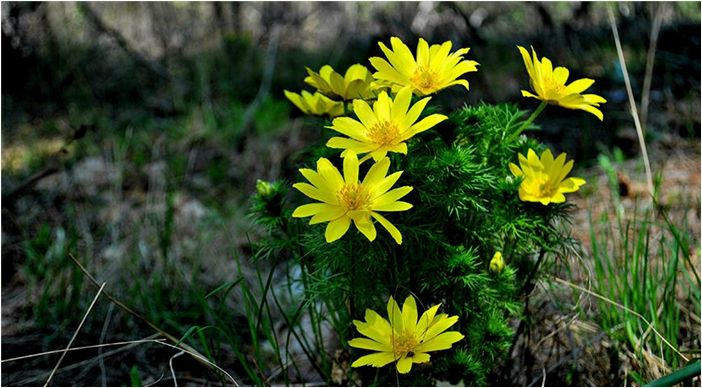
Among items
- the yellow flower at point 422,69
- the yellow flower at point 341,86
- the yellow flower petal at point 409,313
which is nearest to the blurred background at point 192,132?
the yellow flower at point 341,86

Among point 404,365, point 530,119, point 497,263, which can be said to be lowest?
point 404,365

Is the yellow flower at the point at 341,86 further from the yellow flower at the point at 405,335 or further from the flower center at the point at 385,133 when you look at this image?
the yellow flower at the point at 405,335

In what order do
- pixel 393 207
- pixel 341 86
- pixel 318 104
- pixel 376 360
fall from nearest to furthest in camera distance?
pixel 393 207 → pixel 376 360 → pixel 341 86 → pixel 318 104

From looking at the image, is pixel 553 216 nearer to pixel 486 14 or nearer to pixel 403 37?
pixel 403 37

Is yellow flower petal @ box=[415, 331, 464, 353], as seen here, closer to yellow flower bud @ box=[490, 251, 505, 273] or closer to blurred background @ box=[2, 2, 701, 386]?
yellow flower bud @ box=[490, 251, 505, 273]

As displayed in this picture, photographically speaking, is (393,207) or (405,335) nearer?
(393,207)

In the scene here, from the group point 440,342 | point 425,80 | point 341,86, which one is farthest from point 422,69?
point 440,342

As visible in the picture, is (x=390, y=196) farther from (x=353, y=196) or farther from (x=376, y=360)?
(x=376, y=360)

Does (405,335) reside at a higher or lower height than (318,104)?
lower
